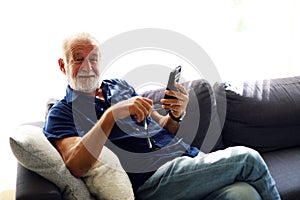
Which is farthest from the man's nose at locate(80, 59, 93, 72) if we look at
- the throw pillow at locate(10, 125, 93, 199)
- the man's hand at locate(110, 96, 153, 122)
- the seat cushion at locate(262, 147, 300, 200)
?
the seat cushion at locate(262, 147, 300, 200)

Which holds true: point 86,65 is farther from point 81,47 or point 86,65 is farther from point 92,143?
point 92,143

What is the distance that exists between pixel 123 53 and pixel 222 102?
0.61 m

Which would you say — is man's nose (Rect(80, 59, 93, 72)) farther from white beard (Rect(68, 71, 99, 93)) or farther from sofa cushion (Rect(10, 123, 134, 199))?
sofa cushion (Rect(10, 123, 134, 199))

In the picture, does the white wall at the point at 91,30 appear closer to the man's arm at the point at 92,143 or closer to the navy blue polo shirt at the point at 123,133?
the navy blue polo shirt at the point at 123,133

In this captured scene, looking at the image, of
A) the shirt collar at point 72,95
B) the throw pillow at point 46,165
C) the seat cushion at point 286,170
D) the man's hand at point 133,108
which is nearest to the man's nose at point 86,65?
the shirt collar at point 72,95

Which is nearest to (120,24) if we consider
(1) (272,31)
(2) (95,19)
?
(2) (95,19)

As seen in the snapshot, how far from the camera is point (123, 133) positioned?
1700 mm

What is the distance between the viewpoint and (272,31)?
2.69 metres

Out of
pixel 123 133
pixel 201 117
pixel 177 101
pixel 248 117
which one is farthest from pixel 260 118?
pixel 123 133

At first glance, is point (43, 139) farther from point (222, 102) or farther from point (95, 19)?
point (222, 102)

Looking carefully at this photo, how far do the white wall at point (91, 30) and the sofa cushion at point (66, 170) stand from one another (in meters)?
0.62

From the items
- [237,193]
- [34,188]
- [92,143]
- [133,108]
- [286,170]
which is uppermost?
[133,108]

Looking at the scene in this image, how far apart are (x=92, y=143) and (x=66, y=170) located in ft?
0.45

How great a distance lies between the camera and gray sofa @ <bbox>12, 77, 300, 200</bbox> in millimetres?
2029
